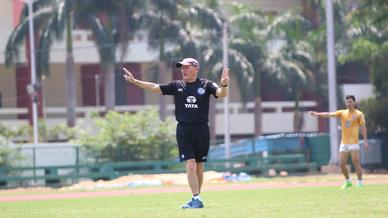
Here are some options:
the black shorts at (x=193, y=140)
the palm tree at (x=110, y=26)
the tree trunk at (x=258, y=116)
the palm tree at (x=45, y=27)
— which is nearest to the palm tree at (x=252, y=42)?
the tree trunk at (x=258, y=116)

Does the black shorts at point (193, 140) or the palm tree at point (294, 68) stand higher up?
the palm tree at point (294, 68)

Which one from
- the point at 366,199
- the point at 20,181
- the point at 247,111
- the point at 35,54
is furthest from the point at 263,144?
the point at 366,199

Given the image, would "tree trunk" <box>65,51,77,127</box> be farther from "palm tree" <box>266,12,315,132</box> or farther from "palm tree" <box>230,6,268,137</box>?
"palm tree" <box>266,12,315,132</box>

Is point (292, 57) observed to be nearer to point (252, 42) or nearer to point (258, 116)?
point (252, 42)

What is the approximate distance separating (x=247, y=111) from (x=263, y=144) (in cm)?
2002

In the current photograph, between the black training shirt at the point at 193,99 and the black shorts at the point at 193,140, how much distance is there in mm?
97

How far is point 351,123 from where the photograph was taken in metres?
20.0

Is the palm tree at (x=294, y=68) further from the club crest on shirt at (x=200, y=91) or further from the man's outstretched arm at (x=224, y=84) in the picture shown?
the man's outstretched arm at (x=224, y=84)

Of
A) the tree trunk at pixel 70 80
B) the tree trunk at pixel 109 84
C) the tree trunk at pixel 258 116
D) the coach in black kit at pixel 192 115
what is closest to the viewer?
the coach in black kit at pixel 192 115

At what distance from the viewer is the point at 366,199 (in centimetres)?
1497

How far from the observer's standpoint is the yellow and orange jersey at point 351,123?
65.4 feet

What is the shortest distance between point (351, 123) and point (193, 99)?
7.05m

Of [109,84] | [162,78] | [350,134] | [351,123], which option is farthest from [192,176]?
[162,78]

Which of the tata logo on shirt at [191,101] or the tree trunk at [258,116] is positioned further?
the tree trunk at [258,116]
